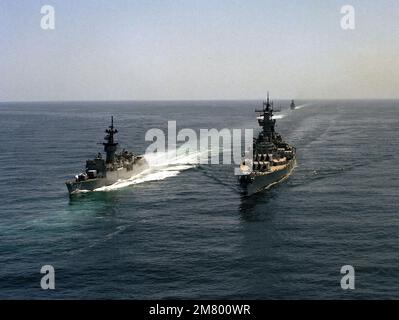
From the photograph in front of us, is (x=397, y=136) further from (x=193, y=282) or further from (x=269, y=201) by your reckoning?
(x=193, y=282)

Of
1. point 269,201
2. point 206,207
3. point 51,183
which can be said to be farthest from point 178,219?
point 51,183

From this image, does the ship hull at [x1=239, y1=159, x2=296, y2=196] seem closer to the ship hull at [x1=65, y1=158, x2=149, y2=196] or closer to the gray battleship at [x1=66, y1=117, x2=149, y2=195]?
the ship hull at [x1=65, y1=158, x2=149, y2=196]

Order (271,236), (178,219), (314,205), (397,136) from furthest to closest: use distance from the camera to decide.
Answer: (397,136), (314,205), (178,219), (271,236)

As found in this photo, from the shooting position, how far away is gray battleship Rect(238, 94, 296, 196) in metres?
85.6

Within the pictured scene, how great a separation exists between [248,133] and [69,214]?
4525 inches

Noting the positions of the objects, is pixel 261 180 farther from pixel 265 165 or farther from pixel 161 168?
pixel 161 168

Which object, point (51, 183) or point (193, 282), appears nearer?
point (193, 282)

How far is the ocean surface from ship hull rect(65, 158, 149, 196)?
190 cm

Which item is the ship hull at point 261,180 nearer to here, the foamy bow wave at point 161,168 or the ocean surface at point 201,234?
the ocean surface at point 201,234

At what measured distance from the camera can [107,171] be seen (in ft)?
307

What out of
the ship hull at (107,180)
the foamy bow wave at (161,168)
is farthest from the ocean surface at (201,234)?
the ship hull at (107,180)

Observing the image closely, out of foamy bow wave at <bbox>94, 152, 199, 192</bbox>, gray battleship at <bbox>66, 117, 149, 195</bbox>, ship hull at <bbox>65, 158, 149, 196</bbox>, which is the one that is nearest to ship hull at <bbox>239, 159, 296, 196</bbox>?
Answer: foamy bow wave at <bbox>94, 152, 199, 192</bbox>

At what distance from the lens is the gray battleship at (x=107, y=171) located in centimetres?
8709

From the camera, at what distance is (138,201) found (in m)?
80.8
